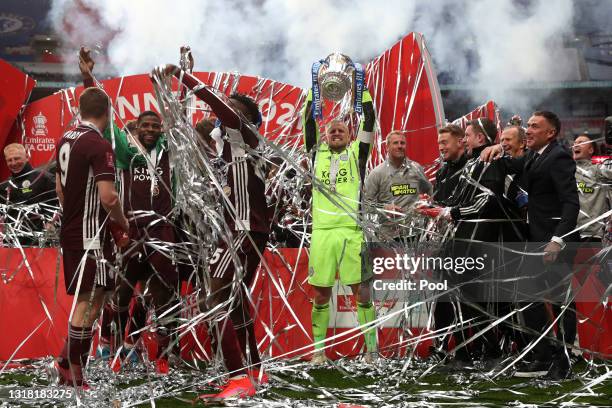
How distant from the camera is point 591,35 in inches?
786

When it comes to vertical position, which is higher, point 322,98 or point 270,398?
point 322,98

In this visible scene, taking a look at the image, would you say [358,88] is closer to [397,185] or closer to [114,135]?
[397,185]

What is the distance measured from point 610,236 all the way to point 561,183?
1834mm

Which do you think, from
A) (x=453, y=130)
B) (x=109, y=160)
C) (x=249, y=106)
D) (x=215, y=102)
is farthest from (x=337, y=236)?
(x=109, y=160)

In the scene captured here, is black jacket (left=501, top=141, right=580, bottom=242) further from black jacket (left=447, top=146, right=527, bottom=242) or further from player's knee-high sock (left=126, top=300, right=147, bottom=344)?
player's knee-high sock (left=126, top=300, right=147, bottom=344)

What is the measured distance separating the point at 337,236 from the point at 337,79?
148 cm

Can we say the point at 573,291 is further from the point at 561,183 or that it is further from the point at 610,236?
the point at 610,236

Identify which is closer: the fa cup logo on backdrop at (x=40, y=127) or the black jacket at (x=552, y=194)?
the black jacket at (x=552, y=194)

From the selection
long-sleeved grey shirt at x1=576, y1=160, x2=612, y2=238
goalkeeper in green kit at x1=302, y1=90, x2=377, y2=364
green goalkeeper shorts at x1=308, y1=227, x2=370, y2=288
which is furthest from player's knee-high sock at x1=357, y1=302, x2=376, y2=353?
long-sleeved grey shirt at x1=576, y1=160, x2=612, y2=238

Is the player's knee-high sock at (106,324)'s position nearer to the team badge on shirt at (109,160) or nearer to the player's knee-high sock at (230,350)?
the player's knee-high sock at (230,350)

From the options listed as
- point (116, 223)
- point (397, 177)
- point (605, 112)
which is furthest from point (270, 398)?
point (605, 112)

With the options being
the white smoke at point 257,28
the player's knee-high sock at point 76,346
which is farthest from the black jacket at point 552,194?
the white smoke at point 257,28

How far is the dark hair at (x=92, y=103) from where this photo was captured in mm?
4613

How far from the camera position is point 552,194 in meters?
5.41
